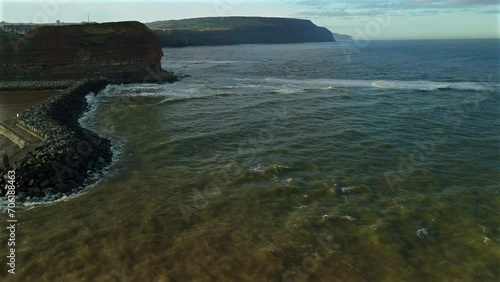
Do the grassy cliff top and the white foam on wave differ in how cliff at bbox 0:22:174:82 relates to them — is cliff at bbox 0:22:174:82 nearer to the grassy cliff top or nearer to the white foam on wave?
the grassy cliff top

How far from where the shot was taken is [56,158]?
19906 mm

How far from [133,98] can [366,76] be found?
44.0 meters

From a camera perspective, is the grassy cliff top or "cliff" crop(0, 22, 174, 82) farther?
the grassy cliff top

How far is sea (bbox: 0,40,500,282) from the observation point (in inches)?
501

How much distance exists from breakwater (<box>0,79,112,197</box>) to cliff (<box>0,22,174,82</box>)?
99.1 ft

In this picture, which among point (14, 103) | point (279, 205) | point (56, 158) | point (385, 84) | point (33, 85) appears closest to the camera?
Answer: point (279, 205)

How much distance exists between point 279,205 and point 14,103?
Answer: 128ft

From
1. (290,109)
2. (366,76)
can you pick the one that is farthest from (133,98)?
(366,76)

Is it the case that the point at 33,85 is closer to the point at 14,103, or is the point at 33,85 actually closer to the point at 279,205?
the point at 14,103

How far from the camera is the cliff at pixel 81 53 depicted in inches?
2266

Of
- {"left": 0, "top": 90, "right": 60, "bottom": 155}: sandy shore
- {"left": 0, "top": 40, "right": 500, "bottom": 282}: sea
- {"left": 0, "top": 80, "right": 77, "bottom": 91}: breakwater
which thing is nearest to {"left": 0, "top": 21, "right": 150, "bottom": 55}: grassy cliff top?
{"left": 0, "top": 80, "right": 77, "bottom": 91}: breakwater

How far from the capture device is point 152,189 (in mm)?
18828

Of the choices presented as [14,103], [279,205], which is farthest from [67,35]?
[279,205]

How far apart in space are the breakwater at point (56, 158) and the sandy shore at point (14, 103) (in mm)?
2014
